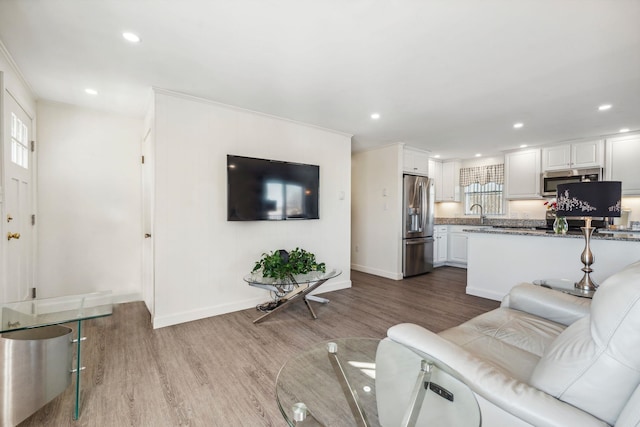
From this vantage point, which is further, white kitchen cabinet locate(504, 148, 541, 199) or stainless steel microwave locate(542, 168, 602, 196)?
white kitchen cabinet locate(504, 148, 541, 199)

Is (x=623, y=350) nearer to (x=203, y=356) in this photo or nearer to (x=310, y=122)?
(x=203, y=356)

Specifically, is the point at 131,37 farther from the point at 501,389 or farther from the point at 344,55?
the point at 501,389

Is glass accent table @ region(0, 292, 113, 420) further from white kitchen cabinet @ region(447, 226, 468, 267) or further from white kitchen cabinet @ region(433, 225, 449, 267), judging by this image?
white kitchen cabinet @ region(447, 226, 468, 267)

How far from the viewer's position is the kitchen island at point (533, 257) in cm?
297

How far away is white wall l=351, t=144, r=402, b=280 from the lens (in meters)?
5.00

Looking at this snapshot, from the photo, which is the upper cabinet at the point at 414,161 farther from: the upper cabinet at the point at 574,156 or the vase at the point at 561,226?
the vase at the point at 561,226

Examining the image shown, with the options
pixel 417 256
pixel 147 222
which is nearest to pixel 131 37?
pixel 147 222

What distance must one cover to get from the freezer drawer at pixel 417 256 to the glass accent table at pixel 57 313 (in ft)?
14.3

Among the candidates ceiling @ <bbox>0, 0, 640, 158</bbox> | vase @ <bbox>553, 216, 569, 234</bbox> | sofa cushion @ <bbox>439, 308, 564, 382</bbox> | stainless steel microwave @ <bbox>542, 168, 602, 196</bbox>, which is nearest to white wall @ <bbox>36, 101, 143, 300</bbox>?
ceiling @ <bbox>0, 0, 640, 158</bbox>

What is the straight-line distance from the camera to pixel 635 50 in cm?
214

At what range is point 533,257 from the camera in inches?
138

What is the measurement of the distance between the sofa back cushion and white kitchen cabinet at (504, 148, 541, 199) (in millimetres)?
5186

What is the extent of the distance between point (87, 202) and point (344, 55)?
3.41m

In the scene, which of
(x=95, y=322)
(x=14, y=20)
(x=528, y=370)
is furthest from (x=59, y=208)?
(x=528, y=370)
